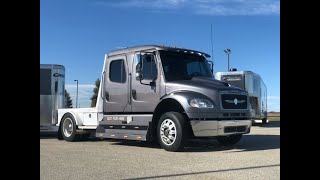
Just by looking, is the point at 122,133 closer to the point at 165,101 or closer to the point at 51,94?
the point at 165,101

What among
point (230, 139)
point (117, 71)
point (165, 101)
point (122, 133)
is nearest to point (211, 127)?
point (165, 101)

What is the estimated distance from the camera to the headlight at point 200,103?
956 centimetres

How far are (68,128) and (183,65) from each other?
15.1 ft

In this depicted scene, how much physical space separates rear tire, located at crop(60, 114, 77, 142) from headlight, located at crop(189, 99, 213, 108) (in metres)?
4.75

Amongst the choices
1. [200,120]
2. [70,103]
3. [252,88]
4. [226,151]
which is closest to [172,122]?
[200,120]

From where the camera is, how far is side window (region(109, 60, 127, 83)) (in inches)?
447

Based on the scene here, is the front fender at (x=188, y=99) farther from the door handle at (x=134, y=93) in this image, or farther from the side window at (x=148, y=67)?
the door handle at (x=134, y=93)

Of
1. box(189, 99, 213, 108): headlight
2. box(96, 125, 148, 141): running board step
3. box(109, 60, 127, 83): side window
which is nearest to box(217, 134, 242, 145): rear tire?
box(189, 99, 213, 108): headlight

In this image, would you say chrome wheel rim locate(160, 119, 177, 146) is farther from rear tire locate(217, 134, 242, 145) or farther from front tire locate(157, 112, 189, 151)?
rear tire locate(217, 134, 242, 145)

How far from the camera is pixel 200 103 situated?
31.5ft

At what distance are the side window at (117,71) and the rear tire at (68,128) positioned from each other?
223 cm
